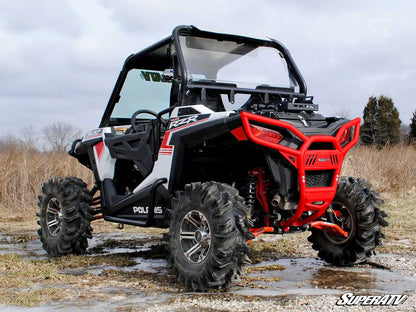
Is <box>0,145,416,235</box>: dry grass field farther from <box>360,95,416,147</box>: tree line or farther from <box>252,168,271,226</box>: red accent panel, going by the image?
<box>360,95,416,147</box>: tree line

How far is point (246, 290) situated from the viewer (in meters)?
4.87

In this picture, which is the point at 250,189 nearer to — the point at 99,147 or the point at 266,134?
the point at 266,134

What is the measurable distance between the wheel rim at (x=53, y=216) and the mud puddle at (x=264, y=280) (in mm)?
356

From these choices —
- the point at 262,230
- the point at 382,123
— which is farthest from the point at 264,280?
the point at 382,123

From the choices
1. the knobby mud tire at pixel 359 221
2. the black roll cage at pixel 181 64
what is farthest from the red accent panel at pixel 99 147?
the knobby mud tire at pixel 359 221

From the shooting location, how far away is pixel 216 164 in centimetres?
587

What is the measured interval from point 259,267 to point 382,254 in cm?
176

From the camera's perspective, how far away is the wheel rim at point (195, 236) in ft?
16.4

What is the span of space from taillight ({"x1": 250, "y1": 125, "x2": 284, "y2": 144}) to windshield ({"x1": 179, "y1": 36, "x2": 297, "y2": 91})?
3.87 feet

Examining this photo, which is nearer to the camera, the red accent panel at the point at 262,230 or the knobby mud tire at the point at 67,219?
the red accent panel at the point at 262,230

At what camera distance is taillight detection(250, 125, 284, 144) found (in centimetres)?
488

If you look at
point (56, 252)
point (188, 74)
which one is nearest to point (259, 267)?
point (188, 74)

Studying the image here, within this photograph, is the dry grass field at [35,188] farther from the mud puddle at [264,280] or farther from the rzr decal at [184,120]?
the rzr decal at [184,120]

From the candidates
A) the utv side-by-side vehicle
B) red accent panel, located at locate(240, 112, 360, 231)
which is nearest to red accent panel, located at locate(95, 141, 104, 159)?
the utv side-by-side vehicle
